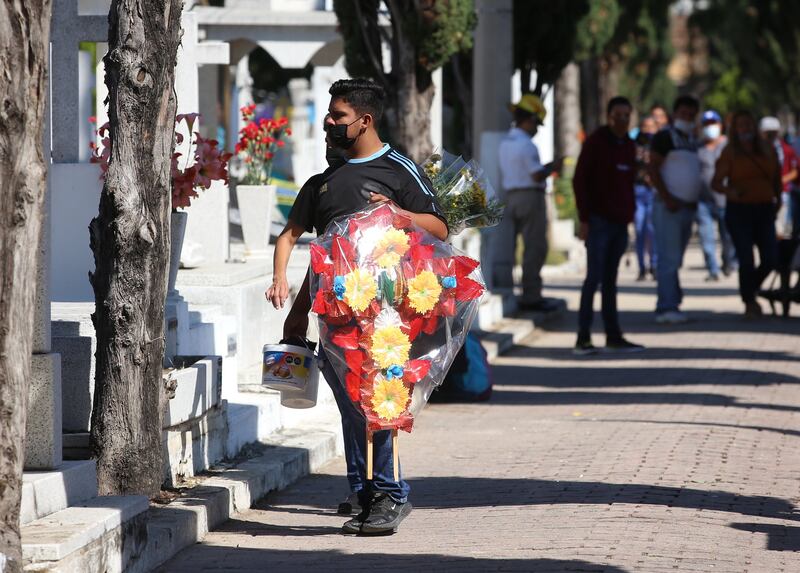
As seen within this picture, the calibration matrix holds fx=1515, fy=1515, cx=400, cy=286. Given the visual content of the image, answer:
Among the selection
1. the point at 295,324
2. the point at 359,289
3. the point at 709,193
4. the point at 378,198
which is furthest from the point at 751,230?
the point at 359,289

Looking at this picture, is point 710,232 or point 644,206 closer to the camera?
point 710,232

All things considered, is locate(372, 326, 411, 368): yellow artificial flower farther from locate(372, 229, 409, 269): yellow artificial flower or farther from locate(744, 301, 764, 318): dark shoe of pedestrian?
locate(744, 301, 764, 318): dark shoe of pedestrian

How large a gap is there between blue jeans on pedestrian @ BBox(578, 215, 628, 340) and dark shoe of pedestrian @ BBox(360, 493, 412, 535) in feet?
21.4

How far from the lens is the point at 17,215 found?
Result: 4840 mm

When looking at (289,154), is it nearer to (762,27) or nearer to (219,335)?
(762,27)

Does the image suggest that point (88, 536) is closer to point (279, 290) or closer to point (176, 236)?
point (279, 290)

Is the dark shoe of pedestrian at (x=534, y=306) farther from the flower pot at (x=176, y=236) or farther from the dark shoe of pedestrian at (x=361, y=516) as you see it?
the dark shoe of pedestrian at (x=361, y=516)

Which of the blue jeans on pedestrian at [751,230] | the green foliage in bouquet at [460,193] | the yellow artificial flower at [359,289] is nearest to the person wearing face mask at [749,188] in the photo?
the blue jeans on pedestrian at [751,230]

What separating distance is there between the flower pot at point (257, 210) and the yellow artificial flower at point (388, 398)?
528cm

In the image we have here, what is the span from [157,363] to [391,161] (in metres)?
1.37

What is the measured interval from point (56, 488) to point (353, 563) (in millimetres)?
1251

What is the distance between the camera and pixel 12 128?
15.5 feet

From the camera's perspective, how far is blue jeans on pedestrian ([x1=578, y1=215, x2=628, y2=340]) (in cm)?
1289

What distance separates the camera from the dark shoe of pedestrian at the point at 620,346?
13.5 m
